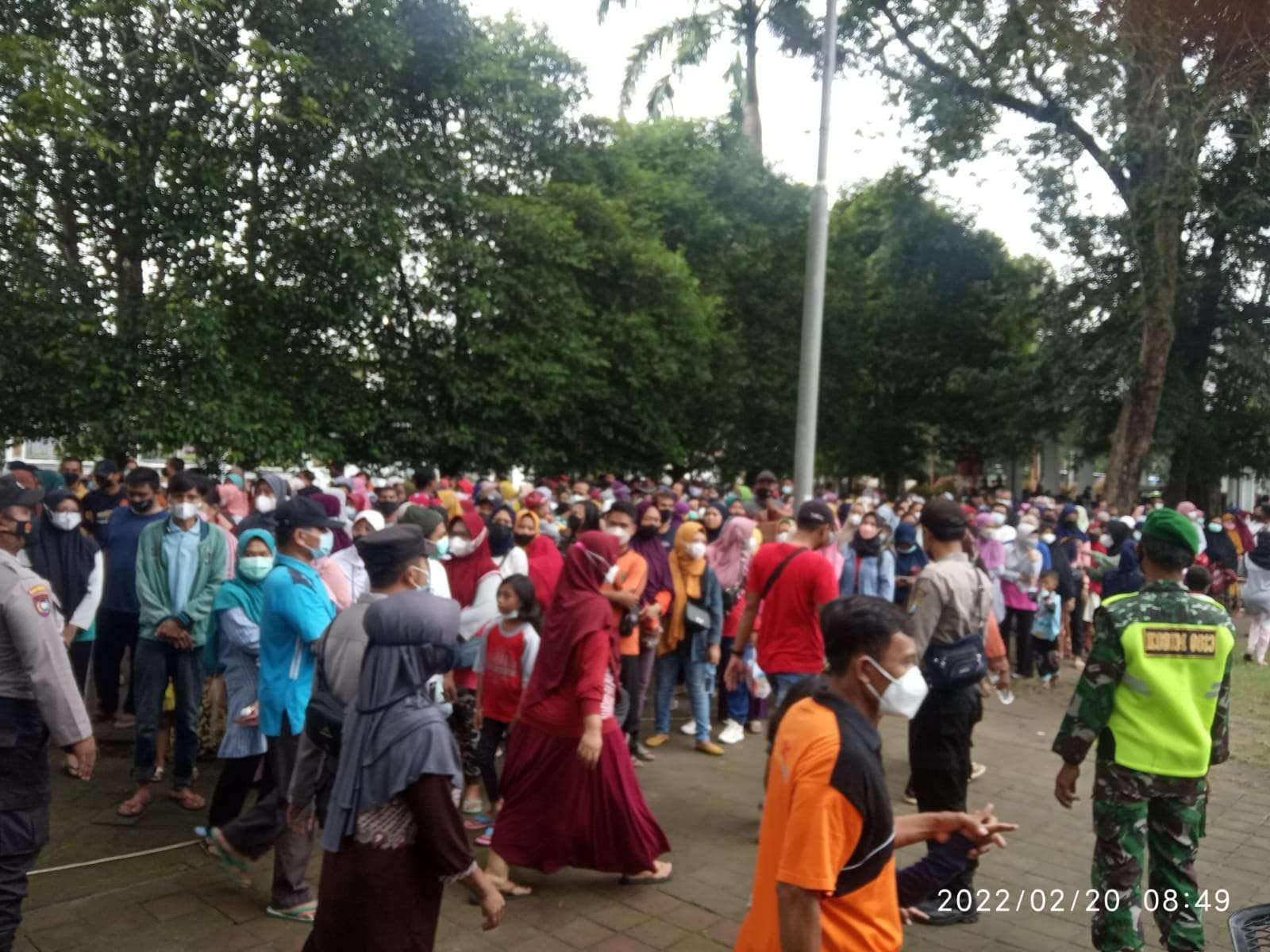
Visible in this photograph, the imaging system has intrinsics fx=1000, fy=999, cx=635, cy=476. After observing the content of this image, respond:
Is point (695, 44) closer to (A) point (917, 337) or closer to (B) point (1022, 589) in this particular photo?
(A) point (917, 337)

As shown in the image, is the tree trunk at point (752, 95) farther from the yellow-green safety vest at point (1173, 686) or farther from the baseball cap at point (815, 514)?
the yellow-green safety vest at point (1173, 686)

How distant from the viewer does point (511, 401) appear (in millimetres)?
18297

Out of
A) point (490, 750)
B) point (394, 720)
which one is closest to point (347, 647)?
point (394, 720)

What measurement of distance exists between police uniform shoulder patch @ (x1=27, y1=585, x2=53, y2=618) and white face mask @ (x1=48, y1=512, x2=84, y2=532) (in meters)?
3.15

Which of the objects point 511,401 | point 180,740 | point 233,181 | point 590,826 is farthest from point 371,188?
point 590,826

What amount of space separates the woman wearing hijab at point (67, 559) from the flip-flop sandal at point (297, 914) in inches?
111

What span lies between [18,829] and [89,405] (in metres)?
10.5

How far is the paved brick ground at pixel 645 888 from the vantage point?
14.5ft

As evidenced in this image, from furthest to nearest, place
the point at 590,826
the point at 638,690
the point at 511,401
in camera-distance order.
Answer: the point at 511,401, the point at 638,690, the point at 590,826

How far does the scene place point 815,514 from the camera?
20.1 feet

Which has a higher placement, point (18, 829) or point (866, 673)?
point (866, 673)

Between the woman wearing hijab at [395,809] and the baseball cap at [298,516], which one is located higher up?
the baseball cap at [298,516]

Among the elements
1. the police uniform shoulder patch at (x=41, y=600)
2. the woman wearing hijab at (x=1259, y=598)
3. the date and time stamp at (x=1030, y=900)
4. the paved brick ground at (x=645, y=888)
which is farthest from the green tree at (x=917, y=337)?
the police uniform shoulder patch at (x=41, y=600)

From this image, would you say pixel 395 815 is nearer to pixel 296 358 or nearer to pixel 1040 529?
pixel 1040 529
